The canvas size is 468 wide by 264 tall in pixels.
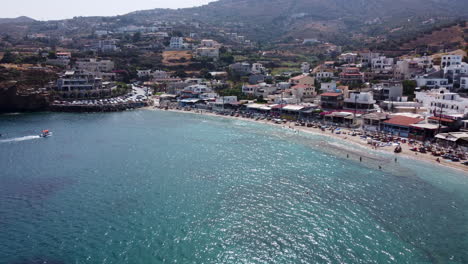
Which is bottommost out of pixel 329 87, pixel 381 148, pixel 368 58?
pixel 381 148

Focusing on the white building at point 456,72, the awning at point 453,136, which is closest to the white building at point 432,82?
the white building at point 456,72

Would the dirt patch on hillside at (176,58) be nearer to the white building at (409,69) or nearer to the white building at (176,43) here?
the white building at (176,43)

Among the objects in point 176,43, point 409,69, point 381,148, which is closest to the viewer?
point 381,148

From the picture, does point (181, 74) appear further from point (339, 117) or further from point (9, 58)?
point (339, 117)

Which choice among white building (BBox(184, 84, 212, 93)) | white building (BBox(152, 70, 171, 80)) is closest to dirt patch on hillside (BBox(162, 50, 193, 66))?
white building (BBox(152, 70, 171, 80))

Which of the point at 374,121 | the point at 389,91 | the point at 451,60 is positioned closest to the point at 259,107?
the point at 374,121

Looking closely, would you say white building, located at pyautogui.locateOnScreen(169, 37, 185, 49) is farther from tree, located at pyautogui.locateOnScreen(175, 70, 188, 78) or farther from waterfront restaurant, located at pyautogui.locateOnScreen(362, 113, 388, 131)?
waterfront restaurant, located at pyautogui.locateOnScreen(362, 113, 388, 131)
